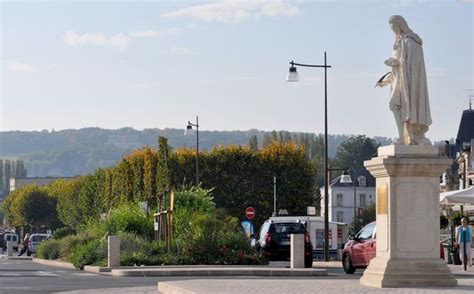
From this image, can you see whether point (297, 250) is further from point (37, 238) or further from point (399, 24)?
point (37, 238)

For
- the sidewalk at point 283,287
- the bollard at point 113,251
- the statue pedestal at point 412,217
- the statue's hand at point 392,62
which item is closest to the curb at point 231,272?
the bollard at point 113,251

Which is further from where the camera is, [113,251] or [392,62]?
[113,251]

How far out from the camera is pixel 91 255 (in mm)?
46719

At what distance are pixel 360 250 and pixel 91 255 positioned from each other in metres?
12.5

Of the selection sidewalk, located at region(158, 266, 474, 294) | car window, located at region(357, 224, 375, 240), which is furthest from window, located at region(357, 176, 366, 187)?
sidewalk, located at region(158, 266, 474, 294)

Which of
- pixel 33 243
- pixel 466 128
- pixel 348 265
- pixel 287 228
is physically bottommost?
pixel 33 243

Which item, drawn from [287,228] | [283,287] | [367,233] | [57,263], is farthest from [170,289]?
[57,263]

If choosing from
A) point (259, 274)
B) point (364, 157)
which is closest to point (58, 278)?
point (259, 274)

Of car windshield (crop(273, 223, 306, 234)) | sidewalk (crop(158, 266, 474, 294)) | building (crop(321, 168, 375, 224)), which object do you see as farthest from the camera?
building (crop(321, 168, 375, 224))

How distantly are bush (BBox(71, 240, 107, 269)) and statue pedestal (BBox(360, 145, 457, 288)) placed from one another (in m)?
21.8

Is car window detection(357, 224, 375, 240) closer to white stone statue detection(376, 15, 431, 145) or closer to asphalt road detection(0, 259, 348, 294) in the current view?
asphalt road detection(0, 259, 348, 294)

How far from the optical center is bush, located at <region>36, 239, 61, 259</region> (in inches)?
2405

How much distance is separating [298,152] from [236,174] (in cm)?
499

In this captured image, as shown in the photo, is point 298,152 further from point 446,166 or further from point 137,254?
point 446,166
